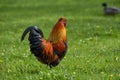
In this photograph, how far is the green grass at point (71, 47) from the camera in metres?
10.8

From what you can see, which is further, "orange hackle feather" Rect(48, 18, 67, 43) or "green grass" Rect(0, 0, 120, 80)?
"orange hackle feather" Rect(48, 18, 67, 43)

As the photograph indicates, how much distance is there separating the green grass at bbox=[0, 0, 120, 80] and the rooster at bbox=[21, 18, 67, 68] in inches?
13.6

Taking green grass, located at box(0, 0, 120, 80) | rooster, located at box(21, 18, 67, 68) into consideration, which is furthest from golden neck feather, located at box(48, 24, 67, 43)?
green grass, located at box(0, 0, 120, 80)

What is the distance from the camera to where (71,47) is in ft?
55.2

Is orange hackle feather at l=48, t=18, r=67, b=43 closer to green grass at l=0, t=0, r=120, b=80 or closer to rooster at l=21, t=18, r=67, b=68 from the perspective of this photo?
rooster at l=21, t=18, r=67, b=68

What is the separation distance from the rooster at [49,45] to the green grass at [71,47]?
1.13ft

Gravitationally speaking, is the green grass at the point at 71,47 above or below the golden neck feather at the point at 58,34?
below

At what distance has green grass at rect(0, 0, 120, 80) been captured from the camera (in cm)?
1077

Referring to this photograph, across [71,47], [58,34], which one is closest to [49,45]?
[58,34]

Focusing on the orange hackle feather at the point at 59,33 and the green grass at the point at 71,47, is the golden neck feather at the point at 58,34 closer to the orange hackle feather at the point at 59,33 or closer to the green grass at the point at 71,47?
the orange hackle feather at the point at 59,33

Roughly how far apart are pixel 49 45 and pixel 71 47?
18.9 ft

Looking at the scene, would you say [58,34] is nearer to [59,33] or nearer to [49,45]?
[59,33]

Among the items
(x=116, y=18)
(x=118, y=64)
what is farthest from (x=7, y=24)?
(x=118, y=64)

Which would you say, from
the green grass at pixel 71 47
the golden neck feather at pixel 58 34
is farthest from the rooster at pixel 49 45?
the green grass at pixel 71 47
